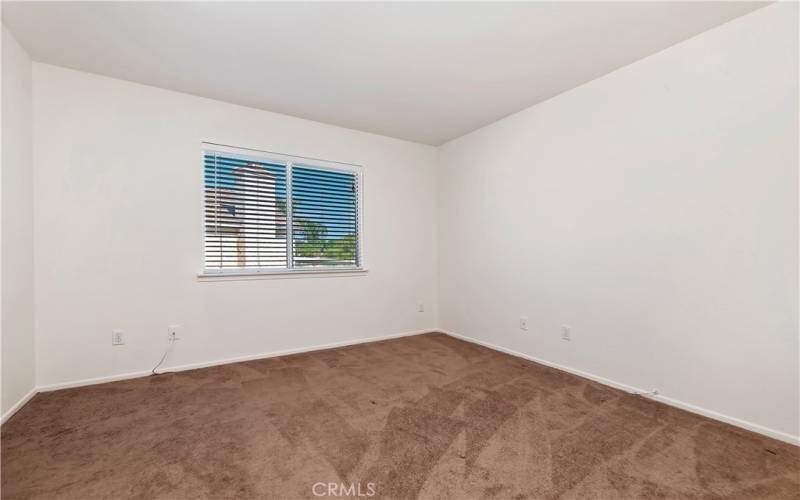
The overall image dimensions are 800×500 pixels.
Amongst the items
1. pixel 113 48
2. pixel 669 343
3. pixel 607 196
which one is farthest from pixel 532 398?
pixel 113 48

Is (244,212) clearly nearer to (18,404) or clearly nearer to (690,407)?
(18,404)

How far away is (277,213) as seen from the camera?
3.62 metres

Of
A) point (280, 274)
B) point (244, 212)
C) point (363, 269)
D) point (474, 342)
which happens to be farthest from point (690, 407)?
point (244, 212)

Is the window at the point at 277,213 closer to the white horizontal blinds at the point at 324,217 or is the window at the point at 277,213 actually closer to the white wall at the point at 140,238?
the white horizontal blinds at the point at 324,217

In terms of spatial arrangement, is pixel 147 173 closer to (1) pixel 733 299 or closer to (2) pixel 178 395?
(2) pixel 178 395

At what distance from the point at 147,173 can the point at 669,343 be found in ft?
14.1

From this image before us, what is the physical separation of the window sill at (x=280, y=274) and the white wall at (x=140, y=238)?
2.2 inches

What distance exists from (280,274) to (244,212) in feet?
2.33

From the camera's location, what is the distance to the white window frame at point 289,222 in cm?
321

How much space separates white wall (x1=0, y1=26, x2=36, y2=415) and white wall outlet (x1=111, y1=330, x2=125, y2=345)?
0.46 meters

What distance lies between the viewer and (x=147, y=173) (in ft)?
9.74

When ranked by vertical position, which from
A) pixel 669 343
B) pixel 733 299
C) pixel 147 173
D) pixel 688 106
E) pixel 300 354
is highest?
pixel 688 106

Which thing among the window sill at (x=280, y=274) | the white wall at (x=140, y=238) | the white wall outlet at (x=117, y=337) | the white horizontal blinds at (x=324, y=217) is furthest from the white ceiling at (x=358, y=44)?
the white wall outlet at (x=117, y=337)

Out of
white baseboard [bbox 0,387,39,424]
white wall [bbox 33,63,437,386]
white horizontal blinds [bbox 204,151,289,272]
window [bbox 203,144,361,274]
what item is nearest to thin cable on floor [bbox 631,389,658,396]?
white wall [bbox 33,63,437,386]
